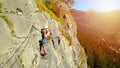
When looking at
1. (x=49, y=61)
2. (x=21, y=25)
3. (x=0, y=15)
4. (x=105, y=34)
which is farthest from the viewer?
(x=105, y=34)

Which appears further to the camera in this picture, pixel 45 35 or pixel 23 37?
pixel 45 35

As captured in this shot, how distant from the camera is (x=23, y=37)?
18.5 m

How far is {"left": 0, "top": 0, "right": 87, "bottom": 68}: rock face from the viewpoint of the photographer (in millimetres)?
16906

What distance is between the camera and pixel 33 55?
740 inches

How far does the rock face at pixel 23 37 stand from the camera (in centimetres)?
1691

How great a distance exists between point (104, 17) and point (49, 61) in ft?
571

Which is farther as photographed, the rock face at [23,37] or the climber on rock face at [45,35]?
the climber on rock face at [45,35]

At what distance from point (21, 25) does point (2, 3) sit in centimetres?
198

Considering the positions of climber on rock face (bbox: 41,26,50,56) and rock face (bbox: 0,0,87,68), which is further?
climber on rock face (bbox: 41,26,50,56)

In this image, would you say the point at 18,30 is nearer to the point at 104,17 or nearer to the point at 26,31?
the point at 26,31

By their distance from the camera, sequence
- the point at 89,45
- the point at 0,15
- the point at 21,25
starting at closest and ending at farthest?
the point at 0,15 < the point at 21,25 < the point at 89,45

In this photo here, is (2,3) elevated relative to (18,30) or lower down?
elevated

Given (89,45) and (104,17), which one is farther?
(104,17)

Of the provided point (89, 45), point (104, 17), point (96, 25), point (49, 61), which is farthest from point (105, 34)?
point (49, 61)
